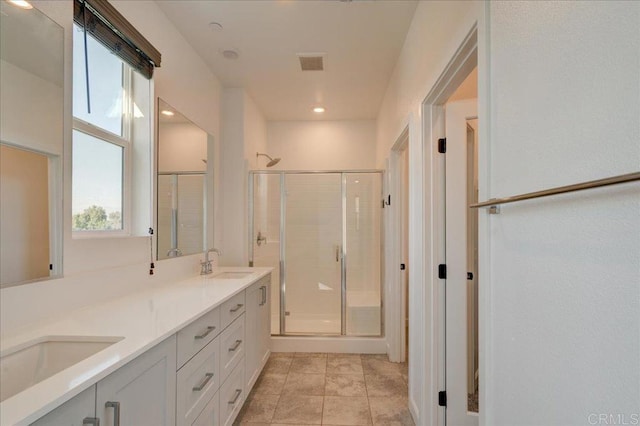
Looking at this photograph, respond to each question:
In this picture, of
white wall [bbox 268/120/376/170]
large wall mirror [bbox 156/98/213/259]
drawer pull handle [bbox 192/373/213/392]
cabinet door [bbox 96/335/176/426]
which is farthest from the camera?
white wall [bbox 268/120/376/170]

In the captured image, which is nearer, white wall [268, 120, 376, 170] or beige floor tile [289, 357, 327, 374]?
beige floor tile [289, 357, 327, 374]

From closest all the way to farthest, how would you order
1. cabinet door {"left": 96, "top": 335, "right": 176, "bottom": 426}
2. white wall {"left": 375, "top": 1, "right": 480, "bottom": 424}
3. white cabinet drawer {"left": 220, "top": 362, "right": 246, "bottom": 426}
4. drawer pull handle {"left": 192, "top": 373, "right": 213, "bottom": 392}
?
cabinet door {"left": 96, "top": 335, "right": 176, "bottom": 426} < drawer pull handle {"left": 192, "top": 373, "right": 213, "bottom": 392} < white wall {"left": 375, "top": 1, "right": 480, "bottom": 424} < white cabinet drawer {"left": 220, "top": 362, "right": 246, "bottom": 426}

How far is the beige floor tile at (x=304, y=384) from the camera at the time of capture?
7.85 feet

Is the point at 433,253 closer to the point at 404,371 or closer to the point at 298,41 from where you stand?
the point at 404,371

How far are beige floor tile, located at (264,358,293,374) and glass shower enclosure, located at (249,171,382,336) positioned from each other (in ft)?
1.55

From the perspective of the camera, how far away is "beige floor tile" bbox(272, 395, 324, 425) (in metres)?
A: 2.04

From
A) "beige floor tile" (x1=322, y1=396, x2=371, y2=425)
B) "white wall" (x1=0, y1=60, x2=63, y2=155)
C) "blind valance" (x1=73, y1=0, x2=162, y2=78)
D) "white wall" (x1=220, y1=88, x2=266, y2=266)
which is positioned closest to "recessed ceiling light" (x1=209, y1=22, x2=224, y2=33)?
"blind valance" (x1=73, y1=0, x2=162, y2=78)

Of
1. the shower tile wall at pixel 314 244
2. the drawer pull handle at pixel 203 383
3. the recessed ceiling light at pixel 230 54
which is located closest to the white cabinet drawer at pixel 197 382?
the drawer pull handle at pixel 203 383

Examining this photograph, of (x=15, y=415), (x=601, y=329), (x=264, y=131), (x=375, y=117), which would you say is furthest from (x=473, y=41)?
(x=264, y=131)

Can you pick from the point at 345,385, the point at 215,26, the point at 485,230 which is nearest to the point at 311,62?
the point at 215,26

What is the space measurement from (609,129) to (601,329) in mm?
382

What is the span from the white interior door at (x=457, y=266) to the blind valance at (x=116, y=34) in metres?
1.95

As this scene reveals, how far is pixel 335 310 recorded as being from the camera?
3.62 meters

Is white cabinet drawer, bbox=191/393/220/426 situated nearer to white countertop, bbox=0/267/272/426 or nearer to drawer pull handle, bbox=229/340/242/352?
drawer pull handle, bbox=229/340/242/352
